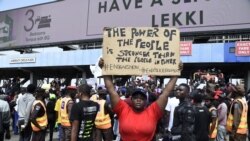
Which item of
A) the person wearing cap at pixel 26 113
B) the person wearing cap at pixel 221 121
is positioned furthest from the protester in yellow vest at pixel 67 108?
the person wearing cap at pixel 221 121

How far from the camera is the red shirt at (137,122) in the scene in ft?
15.5

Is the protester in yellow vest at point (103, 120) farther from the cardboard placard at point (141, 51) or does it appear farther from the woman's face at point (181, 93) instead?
the cardboard placard at point (141, 51)

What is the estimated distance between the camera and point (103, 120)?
10500 mm

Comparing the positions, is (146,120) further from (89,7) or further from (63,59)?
(63,59)

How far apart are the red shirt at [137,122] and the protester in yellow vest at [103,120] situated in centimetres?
548

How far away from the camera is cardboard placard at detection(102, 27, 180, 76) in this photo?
5199 mm

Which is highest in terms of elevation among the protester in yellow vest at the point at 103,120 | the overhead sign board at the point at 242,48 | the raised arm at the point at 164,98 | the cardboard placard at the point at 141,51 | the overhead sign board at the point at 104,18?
the overhead sign board at the point at 104,18

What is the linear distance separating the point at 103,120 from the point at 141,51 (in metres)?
5.40

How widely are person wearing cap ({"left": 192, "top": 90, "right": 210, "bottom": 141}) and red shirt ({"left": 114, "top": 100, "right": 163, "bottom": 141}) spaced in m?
2.21

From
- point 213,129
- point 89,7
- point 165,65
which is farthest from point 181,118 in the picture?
point 89,7

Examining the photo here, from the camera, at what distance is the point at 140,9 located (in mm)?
27078

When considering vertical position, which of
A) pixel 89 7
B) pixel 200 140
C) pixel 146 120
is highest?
pixel 89 7

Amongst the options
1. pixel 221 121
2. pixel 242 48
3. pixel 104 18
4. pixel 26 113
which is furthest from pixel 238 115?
pixel 104 18

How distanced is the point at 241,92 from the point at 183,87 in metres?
2.36
